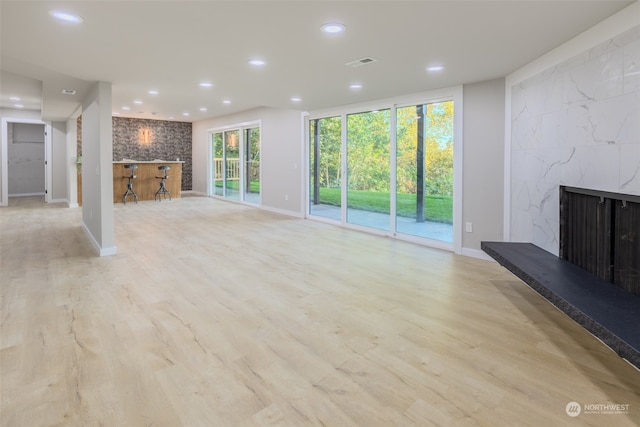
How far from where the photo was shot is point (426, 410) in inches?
71.9

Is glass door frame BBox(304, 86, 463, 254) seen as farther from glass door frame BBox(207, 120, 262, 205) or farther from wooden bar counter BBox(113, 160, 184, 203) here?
wooden bar counter BBox(113, 160, 184, 203)

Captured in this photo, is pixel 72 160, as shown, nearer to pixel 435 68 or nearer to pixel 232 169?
pixel 232 169

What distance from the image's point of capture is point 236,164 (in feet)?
34.9

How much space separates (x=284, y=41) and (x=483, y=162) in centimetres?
297

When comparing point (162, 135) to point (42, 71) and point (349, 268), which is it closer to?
point (42, 71)

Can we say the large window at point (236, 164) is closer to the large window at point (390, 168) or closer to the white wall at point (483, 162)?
the large window at point (390, 168)

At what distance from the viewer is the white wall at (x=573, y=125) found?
267 centimetres

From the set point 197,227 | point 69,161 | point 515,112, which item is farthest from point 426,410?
point 69,161

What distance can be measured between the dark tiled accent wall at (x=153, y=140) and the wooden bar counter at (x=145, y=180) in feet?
4.59

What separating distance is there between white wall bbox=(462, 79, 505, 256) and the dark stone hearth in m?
1.25

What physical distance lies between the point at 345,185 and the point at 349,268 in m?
2.99

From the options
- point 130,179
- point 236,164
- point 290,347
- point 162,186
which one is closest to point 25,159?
point 130,179

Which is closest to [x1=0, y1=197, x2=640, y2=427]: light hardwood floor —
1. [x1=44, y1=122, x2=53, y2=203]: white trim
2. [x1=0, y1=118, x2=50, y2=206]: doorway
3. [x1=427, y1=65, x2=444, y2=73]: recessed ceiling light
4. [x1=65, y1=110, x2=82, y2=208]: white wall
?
[x1=427, y1=65, x2=444, y2=73]: recessed ceiling light

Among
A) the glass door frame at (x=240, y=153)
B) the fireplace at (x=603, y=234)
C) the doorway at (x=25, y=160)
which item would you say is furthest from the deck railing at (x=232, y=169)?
the fireplace at (x=603, y=234)
